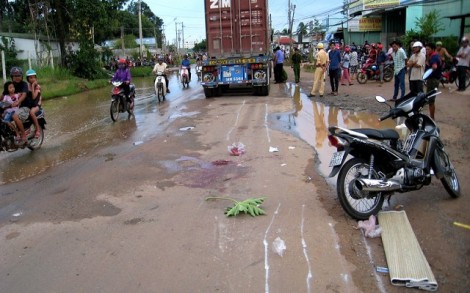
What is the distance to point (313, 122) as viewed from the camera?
34.3ft

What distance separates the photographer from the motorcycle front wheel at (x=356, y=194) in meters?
4.50

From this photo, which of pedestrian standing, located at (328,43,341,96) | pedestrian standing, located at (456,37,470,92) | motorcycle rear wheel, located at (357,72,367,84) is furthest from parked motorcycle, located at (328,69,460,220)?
motorcycle rear wheel, located at (357,72,367,84)

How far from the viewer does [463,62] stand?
13133mm

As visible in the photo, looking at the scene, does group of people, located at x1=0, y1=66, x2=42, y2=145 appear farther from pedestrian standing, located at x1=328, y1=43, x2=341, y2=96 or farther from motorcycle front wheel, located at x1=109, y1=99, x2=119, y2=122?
pedestrian standing, located at x1=328, y1=43, x2=341, y2=96

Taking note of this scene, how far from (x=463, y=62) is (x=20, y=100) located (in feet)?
39.2

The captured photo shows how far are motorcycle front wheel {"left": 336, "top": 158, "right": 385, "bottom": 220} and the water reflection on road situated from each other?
493 cm

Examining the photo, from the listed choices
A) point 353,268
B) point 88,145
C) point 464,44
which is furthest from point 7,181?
point 464,44

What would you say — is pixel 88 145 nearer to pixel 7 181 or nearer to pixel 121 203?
pixel 7 181

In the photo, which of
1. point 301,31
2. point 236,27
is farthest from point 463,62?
point 301,31

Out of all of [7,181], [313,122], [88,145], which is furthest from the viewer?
[313,122]

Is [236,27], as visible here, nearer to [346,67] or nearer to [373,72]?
[346,67]

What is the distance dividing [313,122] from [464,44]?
574 cm

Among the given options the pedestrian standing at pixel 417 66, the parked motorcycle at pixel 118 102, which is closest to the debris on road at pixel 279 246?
the pedestrian standing at pixel 417 66

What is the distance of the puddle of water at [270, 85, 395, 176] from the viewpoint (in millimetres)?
8380
